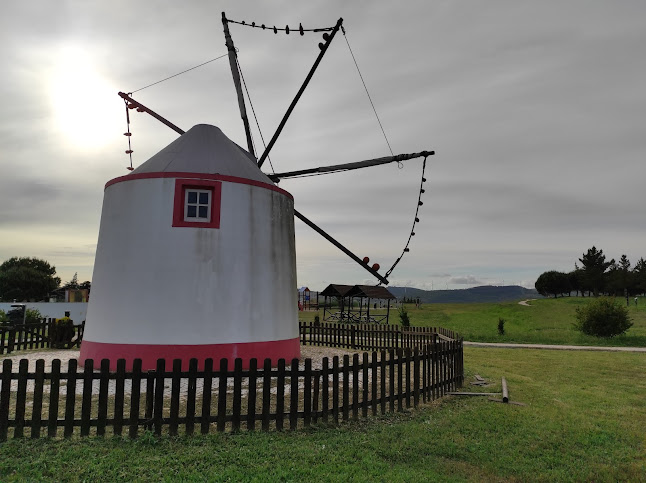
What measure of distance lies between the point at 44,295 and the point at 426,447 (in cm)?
8280

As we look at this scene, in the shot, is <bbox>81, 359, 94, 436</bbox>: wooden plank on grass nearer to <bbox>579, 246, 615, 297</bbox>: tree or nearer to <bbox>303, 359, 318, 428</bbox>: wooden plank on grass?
<bbox>303, 359, 318, 428</bbox>: wooden plank on grass

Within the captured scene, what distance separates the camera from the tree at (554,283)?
10681 cm

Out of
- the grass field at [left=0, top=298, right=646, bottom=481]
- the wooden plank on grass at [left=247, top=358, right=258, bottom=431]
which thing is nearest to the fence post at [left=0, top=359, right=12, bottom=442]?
the grass field at [left=0, top=298, right=646, bottom=481]

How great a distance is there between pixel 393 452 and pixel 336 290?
34.3 m

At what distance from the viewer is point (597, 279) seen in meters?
87.0

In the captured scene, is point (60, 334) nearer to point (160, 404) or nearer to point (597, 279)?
point (160, 404)

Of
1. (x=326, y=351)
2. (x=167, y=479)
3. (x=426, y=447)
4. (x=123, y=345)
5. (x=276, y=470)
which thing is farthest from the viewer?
(x=326, y=351)

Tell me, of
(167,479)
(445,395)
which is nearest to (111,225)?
(167,479)

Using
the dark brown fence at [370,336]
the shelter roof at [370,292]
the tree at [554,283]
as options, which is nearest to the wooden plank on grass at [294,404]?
the dark brown fence at [370,336]

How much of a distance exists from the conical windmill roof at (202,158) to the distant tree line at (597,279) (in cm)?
6898

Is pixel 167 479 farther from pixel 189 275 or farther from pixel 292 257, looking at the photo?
pixel 292 257

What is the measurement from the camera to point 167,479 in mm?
5059

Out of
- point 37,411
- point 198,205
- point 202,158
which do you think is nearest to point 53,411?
point 37,411

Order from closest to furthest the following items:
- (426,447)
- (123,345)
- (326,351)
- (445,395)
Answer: (426,447)
(445,395)
(123,345)
(326,351)
